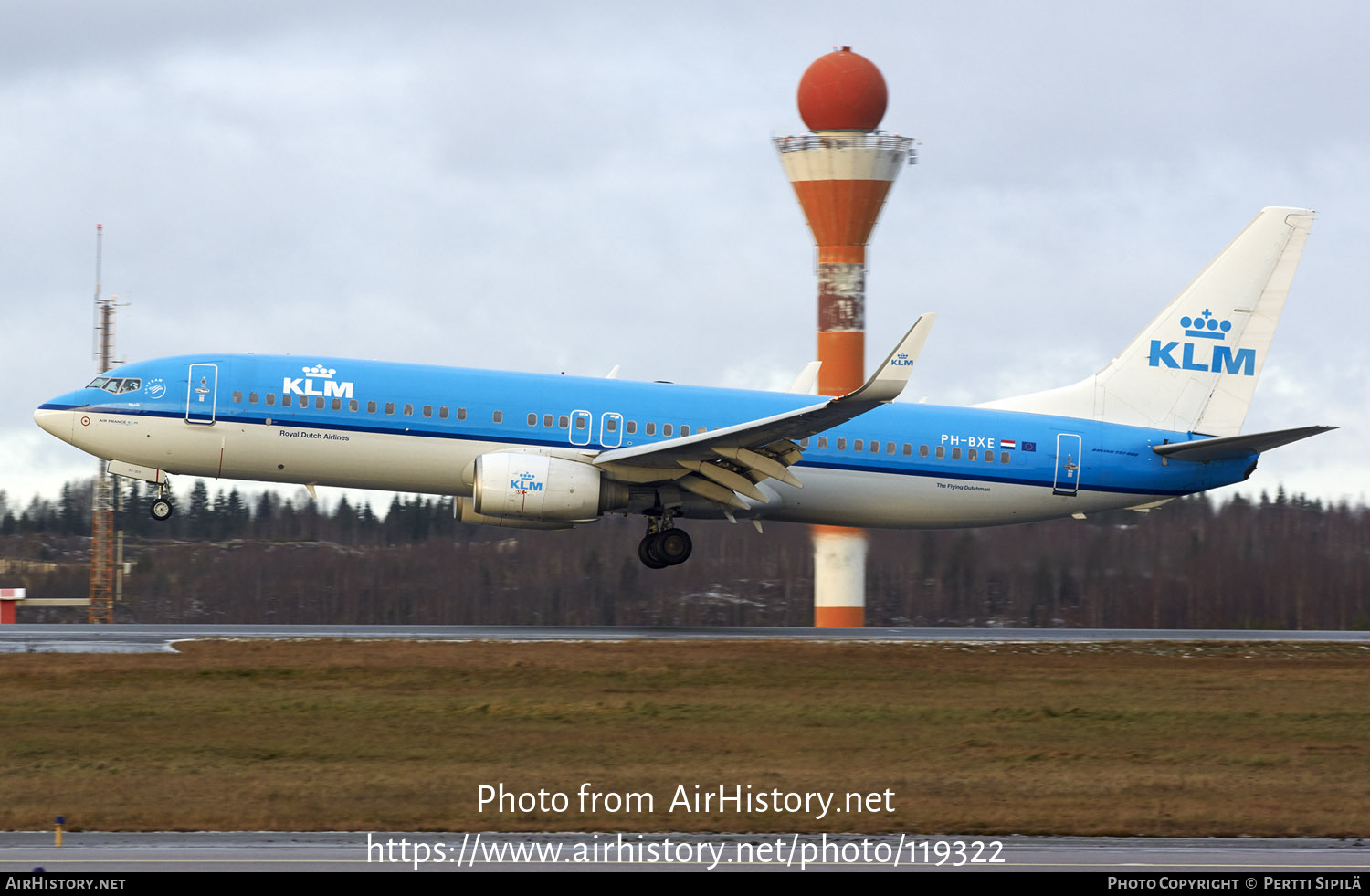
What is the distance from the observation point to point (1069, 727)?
21.5m

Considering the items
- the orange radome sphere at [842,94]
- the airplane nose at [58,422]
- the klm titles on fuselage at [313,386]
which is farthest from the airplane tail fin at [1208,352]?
the airplane nose at [58,422]

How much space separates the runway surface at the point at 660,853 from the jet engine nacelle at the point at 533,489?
15.6 metres

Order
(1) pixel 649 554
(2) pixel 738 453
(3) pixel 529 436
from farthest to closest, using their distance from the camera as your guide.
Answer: (1) pixel 649 554 → (3) pixel 529 436 → (2) pixel 738 453

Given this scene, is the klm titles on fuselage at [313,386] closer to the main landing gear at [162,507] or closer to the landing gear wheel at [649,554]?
the main landing gear at [162,507]

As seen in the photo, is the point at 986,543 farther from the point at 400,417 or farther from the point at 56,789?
the point at 56,789

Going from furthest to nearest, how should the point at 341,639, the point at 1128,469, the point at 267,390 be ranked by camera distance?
the point at 1128,469
the point at 267,390
the point at 341,639

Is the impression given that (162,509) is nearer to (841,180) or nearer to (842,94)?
(841,180)

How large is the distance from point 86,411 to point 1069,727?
1958 cm

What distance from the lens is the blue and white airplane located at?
30.5m

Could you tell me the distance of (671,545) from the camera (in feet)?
106

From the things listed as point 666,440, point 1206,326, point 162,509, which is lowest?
point 162,509

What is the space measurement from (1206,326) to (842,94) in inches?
678

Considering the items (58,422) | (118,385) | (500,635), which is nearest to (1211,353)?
(500,635)
